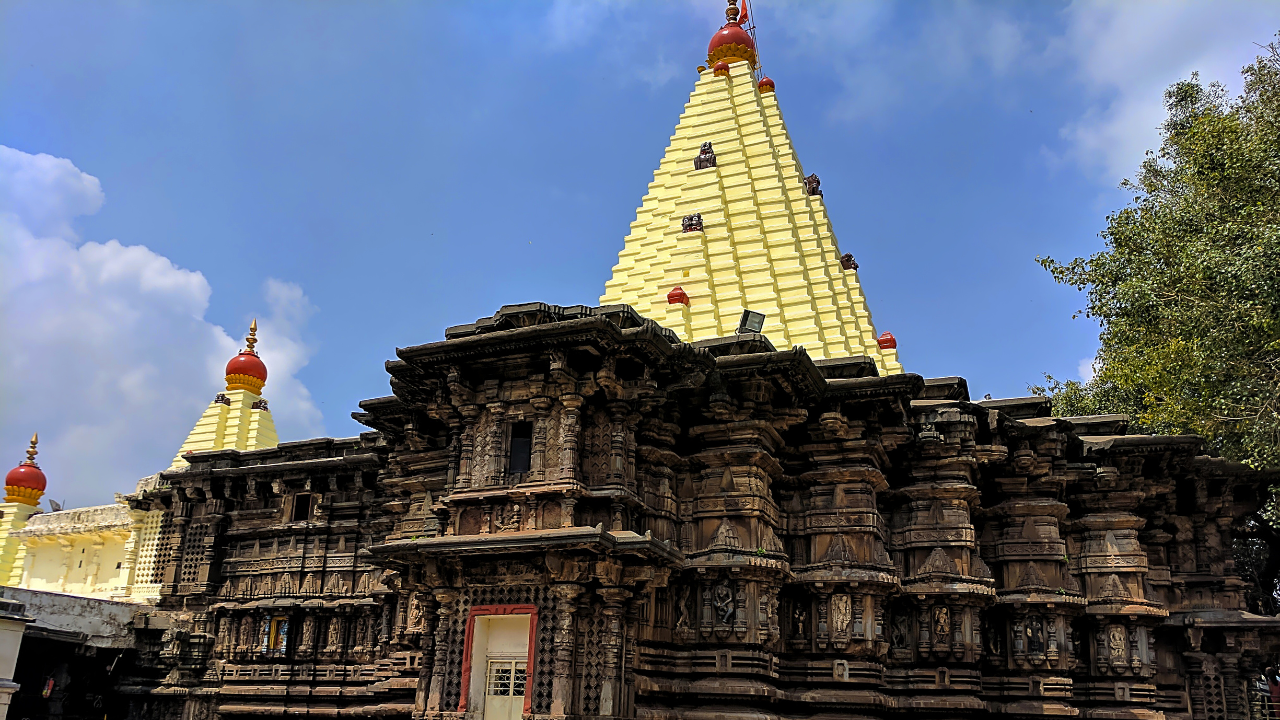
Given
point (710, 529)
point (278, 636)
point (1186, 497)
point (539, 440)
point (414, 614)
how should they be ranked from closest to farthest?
point (539, 440) < point (710, 529) < point (414, 614) < point (1186, 497) < point (278, 636)

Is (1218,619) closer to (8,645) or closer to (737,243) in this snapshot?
(737,243)

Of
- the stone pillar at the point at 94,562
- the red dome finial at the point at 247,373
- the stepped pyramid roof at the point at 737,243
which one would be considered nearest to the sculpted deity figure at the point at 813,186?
the stepped pyramid roof at the point at 737,243

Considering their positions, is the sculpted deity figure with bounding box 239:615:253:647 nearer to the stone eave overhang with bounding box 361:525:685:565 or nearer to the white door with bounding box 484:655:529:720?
the stone eave overhang with bounding box 361:525:685:565

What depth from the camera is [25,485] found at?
33.3m

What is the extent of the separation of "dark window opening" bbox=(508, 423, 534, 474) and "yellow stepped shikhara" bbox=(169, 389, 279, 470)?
17.8 m

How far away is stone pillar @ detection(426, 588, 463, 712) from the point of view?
12.5 m

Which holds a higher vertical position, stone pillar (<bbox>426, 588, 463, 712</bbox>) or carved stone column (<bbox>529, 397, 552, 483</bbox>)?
carved stone column (<bbox>529, 397, 552, 483</bbox>)

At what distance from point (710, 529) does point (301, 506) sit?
38.9 feet

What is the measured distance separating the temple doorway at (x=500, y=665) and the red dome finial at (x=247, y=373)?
20175 mm

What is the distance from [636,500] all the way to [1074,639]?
973 centimetres

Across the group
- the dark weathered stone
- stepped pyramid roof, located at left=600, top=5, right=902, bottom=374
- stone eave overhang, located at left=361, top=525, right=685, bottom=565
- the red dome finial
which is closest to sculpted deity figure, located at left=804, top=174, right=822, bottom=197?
stepped pyramid roof, located at left=600, top=5, right=902, bottom=374

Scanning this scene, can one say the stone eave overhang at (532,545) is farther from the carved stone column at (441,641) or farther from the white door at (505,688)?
the white door at (505,688)

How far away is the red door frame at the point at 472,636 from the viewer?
1195 cm

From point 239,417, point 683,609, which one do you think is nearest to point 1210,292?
point 683,609
